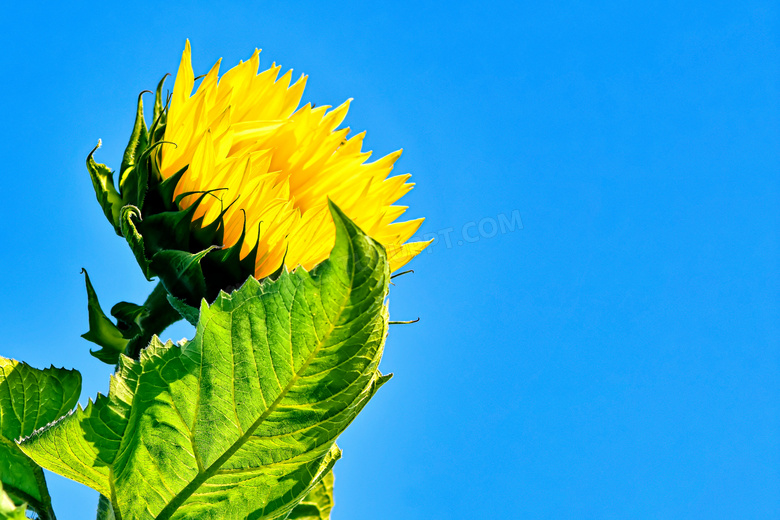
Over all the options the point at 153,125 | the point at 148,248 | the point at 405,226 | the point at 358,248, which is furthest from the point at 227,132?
the point at 358,248

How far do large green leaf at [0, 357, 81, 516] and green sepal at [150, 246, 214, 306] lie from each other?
0.32m

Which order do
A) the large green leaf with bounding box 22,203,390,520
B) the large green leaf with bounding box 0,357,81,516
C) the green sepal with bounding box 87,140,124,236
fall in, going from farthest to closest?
1. the green sepal with bounding box 87,140,124,236
2. the large green leaf with bounding box 0,357,81,516
3. the large green leaf with bounding box 22,203,390,520

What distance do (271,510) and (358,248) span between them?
662 mm

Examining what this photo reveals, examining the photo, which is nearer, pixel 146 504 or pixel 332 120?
pixel 146 504

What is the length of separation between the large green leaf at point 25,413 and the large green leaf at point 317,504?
0.76m

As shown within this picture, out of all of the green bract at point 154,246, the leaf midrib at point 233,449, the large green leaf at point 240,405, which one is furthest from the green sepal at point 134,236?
the leaf midrib at point 233,449

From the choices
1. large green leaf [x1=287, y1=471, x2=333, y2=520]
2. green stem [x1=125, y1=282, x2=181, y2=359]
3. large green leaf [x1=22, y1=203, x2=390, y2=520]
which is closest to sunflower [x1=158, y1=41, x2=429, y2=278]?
green stem [x1=125, y1=282, x2=181, y2=359]

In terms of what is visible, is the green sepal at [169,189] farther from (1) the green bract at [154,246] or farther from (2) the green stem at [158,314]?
(2) the green stem at [158,314]

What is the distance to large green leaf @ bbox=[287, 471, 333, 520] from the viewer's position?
2.10 m

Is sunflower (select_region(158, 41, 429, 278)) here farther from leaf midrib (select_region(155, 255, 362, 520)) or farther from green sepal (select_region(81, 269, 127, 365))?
leaf midrib (select_region(155, 255, 362, 520))

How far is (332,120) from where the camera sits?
199 cm

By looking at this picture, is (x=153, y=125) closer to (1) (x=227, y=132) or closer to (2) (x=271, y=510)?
(1) (x=227, y=132)

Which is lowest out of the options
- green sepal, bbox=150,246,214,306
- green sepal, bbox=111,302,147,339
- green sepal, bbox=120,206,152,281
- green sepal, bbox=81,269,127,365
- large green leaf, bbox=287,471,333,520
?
large green leaf, bbox=287,471,333,520

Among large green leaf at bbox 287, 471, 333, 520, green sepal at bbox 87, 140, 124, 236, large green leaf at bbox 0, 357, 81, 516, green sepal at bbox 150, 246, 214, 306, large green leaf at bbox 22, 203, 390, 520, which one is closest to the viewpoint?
large green leaf at bbox 22, 203, 390, 520
